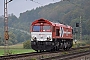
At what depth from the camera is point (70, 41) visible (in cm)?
4250

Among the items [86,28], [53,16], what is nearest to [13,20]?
[53,16]

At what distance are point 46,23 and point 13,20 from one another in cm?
16401

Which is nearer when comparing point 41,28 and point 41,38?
point 41,38

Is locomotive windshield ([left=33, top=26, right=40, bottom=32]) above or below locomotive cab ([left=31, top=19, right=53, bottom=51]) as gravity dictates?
above

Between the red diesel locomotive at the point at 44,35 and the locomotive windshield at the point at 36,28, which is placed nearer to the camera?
the red diesel locomotive at the point at 44,35

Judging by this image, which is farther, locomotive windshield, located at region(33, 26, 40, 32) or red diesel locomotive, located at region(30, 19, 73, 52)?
locomotive windshield, located at region(33, 26, 40, 32)

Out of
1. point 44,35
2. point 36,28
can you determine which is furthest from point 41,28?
point 44,35

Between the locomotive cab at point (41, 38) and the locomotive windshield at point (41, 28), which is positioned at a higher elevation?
the locomotive windshield at point (41, 28)

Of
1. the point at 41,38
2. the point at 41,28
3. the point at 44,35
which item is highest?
the point at 41,28

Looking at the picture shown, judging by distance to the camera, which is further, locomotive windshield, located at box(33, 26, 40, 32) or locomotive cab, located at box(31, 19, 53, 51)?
locomotive windshield, located at box(33, 26, 40, 32)

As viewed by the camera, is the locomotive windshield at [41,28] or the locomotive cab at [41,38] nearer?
the locomotive cab at [41,38]

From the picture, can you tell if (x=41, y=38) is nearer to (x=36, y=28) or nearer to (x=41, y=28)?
(x=41, y=28)

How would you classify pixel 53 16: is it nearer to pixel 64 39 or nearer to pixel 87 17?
pixel 87 17

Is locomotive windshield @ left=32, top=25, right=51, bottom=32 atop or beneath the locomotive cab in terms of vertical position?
atop
